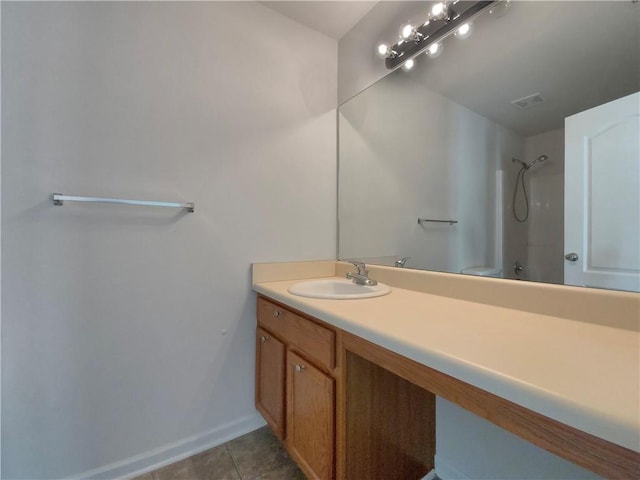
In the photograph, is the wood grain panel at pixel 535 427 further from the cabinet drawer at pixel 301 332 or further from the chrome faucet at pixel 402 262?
the chrome faucet at pixel 402 262

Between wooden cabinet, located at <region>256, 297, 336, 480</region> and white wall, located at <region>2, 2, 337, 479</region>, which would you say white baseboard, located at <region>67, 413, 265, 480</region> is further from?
wooden cabinet, located at <region>256, 297, 336, 480</region>

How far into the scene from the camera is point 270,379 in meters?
1.31

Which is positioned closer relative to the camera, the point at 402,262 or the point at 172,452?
the point at 172,452

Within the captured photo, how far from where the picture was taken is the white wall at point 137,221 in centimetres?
100

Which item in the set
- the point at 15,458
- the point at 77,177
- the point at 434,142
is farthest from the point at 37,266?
the point at 434,142

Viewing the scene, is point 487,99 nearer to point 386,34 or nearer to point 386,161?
point 386,161

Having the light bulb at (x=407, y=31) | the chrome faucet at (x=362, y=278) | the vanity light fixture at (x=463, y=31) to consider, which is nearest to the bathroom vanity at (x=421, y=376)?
the chrome faucet at (x=362, y=278)

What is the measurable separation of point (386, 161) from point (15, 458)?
6.90ft

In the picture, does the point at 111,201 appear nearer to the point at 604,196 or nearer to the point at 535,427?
the point at 535,427

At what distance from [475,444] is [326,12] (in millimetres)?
2263

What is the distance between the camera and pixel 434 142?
148 cm

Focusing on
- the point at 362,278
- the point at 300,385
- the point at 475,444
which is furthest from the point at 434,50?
the point at 475,444

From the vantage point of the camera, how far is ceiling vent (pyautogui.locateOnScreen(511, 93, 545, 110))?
1.00 m

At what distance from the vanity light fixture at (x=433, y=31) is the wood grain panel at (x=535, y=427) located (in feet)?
4.66
